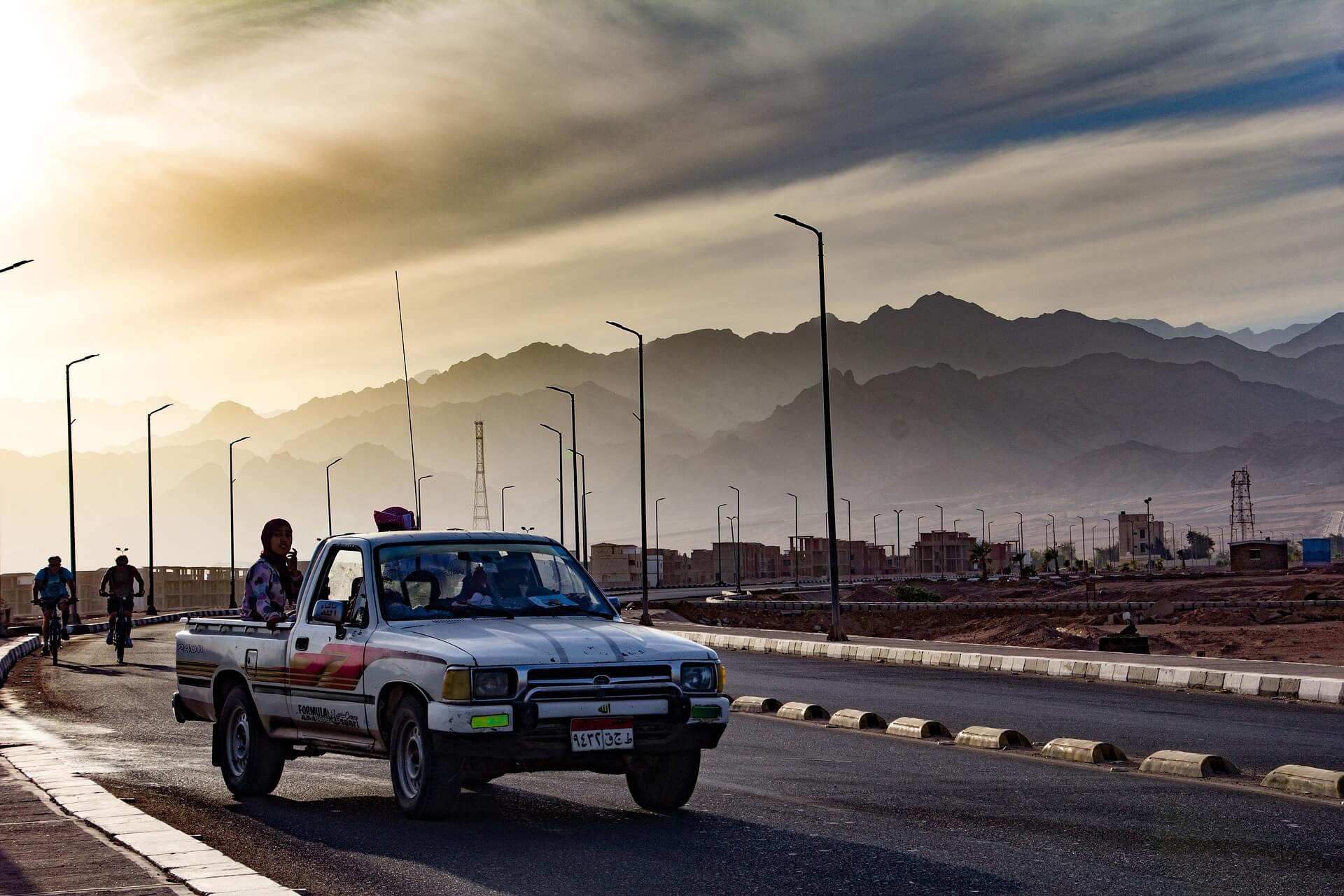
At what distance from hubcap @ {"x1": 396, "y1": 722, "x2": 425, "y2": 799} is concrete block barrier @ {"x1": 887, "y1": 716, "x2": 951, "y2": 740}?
7.02 meters

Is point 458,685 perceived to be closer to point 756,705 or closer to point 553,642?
point 553,642

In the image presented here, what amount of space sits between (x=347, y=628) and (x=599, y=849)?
272 centimetres

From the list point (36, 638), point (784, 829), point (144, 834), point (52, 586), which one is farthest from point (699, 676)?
point (36, 638)

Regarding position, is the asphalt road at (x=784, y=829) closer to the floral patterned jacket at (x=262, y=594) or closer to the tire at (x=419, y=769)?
the tire at (x=419, y=769)

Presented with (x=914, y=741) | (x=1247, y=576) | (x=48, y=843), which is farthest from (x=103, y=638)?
(x=1247, y=576)

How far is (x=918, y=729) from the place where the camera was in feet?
52.2

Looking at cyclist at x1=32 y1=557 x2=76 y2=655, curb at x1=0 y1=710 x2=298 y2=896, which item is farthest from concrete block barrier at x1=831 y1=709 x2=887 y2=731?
cyclist at x1=32 y1=557 x2=76 y2=655

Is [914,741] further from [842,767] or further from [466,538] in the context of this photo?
[466,538]

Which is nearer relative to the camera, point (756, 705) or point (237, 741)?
point (237, 741)

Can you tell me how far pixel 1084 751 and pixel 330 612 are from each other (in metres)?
6.59

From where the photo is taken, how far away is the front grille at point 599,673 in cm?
960

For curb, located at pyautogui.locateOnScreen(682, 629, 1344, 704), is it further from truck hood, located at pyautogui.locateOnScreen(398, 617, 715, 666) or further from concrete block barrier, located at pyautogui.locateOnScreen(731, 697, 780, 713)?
truck hood, located at pyautogui.locateOnScreen(398, 617, 715, 666)

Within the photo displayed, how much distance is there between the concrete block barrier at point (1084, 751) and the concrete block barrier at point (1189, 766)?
22.9 inches

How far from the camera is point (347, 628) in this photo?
35.7 feet
